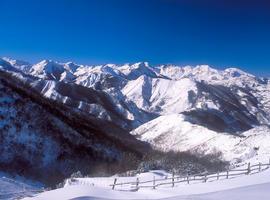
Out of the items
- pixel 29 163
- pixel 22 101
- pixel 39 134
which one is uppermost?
pixel 22 101

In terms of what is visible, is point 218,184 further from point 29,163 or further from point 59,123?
point 59,123

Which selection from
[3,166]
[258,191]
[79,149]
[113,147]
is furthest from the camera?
[113,147]

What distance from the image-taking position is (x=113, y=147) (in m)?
169

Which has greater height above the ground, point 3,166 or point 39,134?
point 39,134

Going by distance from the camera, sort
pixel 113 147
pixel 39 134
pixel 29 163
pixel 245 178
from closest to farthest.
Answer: pixel 245 178 → pixel 29 163 → pixel 39 134 → pixel 113 147

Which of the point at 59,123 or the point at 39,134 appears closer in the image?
the point at 39,134

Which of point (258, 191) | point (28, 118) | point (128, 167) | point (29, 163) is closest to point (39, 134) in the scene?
point (28, 118)

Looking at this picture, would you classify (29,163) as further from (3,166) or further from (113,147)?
(113,147)

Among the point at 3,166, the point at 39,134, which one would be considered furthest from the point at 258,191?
the point at 39,134

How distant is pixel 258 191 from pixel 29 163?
96.4 m

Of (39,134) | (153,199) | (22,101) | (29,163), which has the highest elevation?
(22,101)

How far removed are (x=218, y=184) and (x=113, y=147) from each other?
127 meters

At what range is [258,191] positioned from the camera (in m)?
34.8

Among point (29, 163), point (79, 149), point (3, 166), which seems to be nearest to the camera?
point (3, 166)
